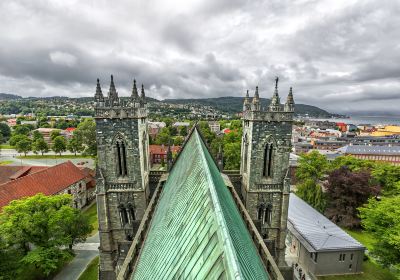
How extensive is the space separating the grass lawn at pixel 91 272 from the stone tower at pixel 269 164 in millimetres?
17903

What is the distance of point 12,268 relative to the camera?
20.5 m

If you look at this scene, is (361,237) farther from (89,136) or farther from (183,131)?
(183,131)

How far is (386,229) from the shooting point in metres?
23.4

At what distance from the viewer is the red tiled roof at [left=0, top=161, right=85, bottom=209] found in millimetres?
30656

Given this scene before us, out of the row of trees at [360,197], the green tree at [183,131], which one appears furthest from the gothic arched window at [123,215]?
the green tree at [183,131]

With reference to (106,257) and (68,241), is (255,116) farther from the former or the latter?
(68,241)

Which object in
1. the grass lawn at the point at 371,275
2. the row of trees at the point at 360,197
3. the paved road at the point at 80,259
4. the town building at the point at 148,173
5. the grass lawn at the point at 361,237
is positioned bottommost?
the grass lawn at the point at 371,275

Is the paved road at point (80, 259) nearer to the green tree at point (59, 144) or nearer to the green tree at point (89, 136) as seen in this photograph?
the green tree at point (89, 136)

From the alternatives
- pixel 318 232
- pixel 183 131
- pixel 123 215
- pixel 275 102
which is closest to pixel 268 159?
pixel 275 102

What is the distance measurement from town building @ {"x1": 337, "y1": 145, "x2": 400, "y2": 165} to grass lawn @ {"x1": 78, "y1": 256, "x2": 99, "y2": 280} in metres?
76.7

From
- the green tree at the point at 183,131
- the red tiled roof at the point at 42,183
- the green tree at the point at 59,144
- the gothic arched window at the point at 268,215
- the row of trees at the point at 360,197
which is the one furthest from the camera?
the green tree at the point at 183,131

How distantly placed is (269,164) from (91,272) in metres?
22.2

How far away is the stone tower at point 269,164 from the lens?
68.4 ft

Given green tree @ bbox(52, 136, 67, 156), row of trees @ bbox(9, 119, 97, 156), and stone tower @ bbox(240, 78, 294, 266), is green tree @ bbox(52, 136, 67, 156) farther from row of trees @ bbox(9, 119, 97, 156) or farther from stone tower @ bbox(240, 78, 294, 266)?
stone tower @ bbox(240, 78, 294, 266)
